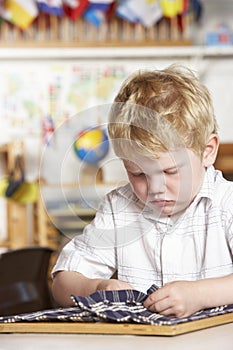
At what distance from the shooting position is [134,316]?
2.96 feet

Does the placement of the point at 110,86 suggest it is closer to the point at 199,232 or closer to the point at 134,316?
the point at 199,232

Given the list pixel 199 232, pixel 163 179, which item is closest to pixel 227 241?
pixel 199 232

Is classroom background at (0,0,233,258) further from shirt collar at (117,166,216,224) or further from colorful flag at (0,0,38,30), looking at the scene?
shirt collar at (117,166,216,224)

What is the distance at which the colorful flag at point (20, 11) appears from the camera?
445 cm

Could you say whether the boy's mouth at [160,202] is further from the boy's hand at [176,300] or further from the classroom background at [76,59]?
the classroom background at [76,59]

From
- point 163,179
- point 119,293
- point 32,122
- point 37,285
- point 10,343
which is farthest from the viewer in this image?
point 32,122

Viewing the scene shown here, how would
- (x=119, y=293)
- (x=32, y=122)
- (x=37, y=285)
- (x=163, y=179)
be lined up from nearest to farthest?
(x=119, y=293)
(x=163, y=179)
(x=37, y=285)
(x=32, y=122)

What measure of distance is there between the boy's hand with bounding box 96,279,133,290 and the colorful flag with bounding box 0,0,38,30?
3.54m

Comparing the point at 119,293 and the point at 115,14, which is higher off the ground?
the point at 115,14

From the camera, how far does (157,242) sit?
122cm

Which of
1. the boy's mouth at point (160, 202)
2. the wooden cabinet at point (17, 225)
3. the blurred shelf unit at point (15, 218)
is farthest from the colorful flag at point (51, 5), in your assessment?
the boy's mouth at point (160, 202)

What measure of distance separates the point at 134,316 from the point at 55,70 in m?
3.81

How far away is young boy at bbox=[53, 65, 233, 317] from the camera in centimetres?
112

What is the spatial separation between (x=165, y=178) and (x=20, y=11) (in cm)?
352
